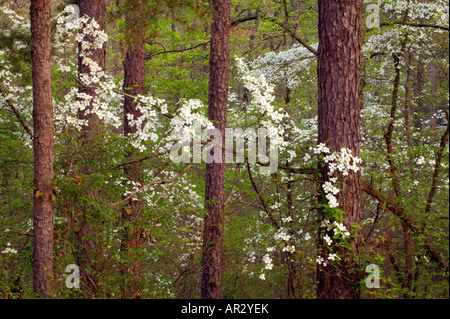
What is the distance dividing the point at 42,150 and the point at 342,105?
3398mm

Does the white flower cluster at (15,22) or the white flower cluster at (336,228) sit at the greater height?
the white flower cluster at (15,22)

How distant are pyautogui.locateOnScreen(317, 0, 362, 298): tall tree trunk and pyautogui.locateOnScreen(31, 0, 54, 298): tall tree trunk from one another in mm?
3103

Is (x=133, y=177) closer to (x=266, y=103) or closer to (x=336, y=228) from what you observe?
(x=266, y=103)

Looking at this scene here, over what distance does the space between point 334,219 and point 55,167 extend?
349 cm

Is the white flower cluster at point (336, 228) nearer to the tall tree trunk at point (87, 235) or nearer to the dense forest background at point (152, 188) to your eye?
the dense forest background at point (152, 188)

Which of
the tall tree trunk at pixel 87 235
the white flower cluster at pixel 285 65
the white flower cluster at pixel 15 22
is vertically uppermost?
the white flower cluster at pixel 285 65

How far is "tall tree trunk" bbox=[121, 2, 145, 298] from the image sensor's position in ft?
17.3

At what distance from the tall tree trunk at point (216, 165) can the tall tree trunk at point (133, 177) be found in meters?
1.13

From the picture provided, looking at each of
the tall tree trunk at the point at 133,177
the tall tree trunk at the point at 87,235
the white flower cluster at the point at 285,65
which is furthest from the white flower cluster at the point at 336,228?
the white flower cluster at the point at 285,65

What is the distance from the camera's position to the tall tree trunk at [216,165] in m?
6.55

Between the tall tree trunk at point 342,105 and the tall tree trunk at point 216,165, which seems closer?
the tall tree trunk at point 342,105

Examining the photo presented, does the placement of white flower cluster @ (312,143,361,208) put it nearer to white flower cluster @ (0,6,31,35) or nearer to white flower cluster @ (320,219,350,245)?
white flower cluster @ (320,219,350,245)
